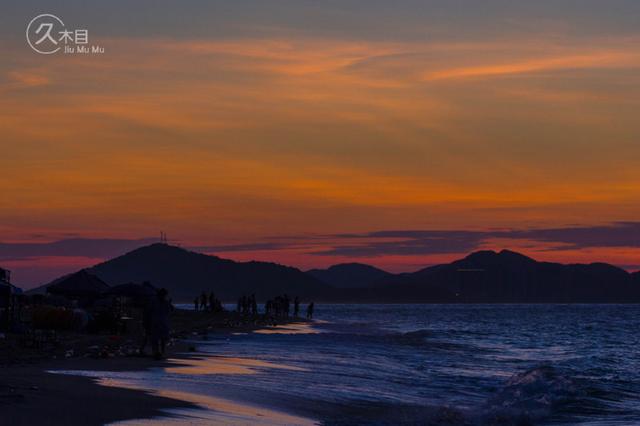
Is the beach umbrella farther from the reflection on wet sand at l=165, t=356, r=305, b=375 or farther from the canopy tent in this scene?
the reflection on wet sand at l=165, t=356, r=305, b=375

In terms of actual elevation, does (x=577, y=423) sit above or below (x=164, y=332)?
below

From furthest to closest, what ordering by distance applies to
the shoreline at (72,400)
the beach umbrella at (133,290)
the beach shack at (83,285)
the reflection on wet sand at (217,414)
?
the beach shack at (83,285) → the beach umbrella at (133,290) → the reflection on wet sand at (217,414) → the shoreline at (72,400)

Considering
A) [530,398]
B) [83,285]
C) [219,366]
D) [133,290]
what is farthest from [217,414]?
[83,285]

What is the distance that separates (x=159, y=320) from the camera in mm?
23922

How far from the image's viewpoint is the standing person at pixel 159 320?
23.8m

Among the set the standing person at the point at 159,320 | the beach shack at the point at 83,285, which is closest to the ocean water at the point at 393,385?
the standing person at the point at 159,320

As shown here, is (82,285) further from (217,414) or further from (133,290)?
(217,414)

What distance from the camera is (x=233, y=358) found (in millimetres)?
27656

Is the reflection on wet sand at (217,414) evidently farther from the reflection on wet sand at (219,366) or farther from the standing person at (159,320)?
the standing person at (159,320)

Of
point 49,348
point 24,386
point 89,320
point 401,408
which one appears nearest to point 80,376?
point 24,386

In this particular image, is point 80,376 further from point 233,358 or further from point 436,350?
point 436,350

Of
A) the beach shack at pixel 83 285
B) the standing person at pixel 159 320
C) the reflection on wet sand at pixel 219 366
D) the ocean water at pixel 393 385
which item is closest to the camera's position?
the ocean water at pixel 393 385

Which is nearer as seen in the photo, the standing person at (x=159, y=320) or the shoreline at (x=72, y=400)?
the shoreline at (x=72, y=400)

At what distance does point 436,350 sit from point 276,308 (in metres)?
49.6
